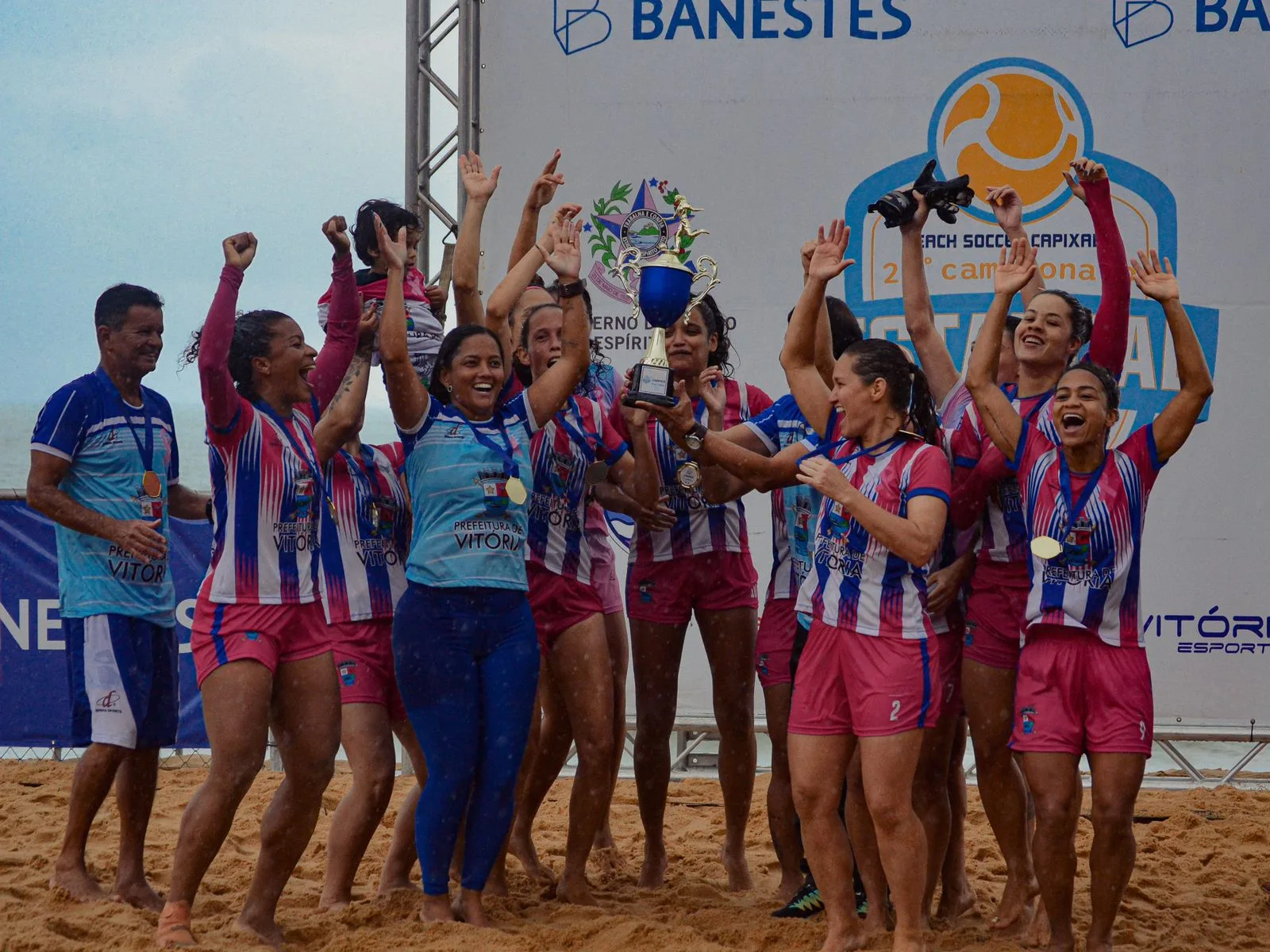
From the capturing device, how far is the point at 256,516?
4.21 metres

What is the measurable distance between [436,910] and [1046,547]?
7.26 ft

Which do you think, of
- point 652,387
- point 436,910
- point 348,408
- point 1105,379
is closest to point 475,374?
point 348,408

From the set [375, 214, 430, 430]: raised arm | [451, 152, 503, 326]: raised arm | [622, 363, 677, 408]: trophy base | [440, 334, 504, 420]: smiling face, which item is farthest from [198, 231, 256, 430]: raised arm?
[622, 363, 677, 408]: trophy base

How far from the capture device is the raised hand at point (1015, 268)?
430cm

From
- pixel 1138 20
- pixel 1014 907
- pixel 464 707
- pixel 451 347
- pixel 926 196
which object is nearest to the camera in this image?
pixel 464 707

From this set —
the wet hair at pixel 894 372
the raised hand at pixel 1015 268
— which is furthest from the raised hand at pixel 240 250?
the raised hand at pixel 1015 268

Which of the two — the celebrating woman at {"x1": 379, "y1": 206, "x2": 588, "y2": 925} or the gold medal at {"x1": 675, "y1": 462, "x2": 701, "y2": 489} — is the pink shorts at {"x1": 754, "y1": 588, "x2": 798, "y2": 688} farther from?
the celebrating woman at {"x1": 379, "y1": 206, "x2": 588, "y2": 925}


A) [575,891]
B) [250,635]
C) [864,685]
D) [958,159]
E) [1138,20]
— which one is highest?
[1138,20]

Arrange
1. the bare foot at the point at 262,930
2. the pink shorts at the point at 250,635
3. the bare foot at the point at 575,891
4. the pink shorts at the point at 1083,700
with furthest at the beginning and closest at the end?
the bare foot at the point at 575,891, the bare foot at the point at 262,930, the pink shorts at the point at 250,635, the pink shorts at the point at 1083,700

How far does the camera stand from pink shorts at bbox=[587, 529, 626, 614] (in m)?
5.09

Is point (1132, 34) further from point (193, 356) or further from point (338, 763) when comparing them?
point (338, 763)

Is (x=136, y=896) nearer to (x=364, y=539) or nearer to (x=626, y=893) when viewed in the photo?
(x=364, y=539)

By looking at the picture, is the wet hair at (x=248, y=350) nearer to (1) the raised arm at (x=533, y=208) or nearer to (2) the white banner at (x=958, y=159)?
(1) the raised arm at (x=533, y=208)

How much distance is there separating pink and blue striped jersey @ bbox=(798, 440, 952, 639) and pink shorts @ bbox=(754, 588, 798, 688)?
34.8 inches
